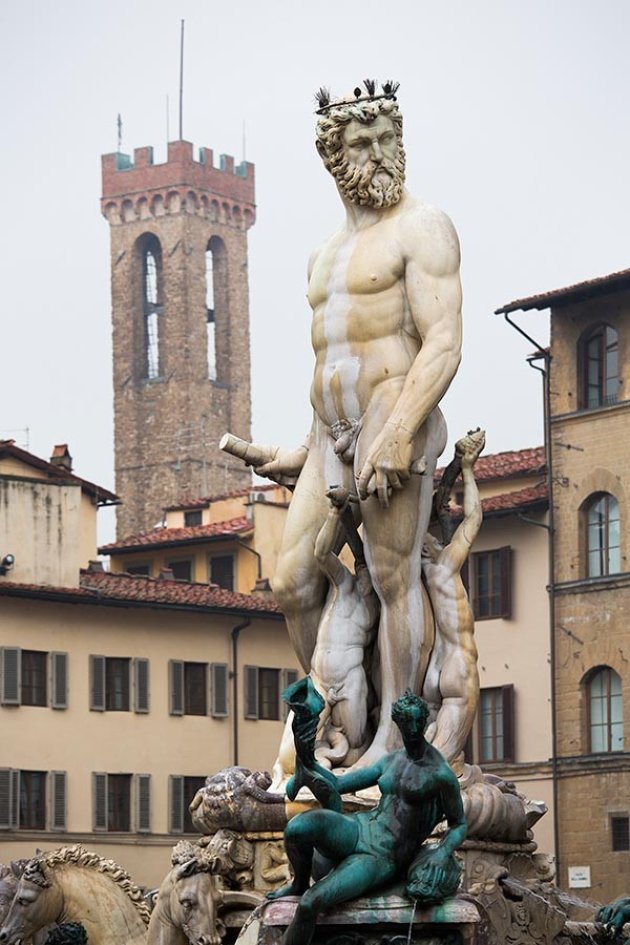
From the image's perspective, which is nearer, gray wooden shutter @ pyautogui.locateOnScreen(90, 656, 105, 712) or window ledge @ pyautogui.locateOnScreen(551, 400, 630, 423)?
window ledge @ pyautogui.locateOnScreen(551, 400, 630, 423)

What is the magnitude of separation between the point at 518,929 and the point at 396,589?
7.32 feet

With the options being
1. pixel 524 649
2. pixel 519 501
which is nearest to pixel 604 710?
pixel 524 649

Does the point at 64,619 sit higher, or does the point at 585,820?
the point at 64,619

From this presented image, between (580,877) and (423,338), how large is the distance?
5007 centimetres

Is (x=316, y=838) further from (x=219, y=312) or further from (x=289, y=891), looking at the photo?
(x=219, y=312)

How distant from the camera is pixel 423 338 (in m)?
18.5

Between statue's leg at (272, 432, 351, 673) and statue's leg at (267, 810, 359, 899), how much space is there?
486 cm

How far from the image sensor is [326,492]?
18.7 metres

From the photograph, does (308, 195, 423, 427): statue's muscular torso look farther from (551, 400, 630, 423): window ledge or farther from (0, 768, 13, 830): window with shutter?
(551, 400, 630, 423): window ledge

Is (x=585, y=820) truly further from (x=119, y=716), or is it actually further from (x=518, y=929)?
(x=518, y=929)

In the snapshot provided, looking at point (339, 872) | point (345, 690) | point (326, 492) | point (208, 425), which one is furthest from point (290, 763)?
point (208, 425)

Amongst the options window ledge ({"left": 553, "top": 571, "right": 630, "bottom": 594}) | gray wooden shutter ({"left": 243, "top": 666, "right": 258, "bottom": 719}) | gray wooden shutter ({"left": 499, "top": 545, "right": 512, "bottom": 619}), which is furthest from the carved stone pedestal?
gray wooden shutter ({"left": 243, "top": 666, "right": 258, "bottom": 719})

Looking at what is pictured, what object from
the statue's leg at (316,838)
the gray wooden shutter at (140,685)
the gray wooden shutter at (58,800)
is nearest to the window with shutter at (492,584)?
the gray wooden shutter at (140,685)

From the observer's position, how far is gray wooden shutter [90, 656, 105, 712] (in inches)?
2795
